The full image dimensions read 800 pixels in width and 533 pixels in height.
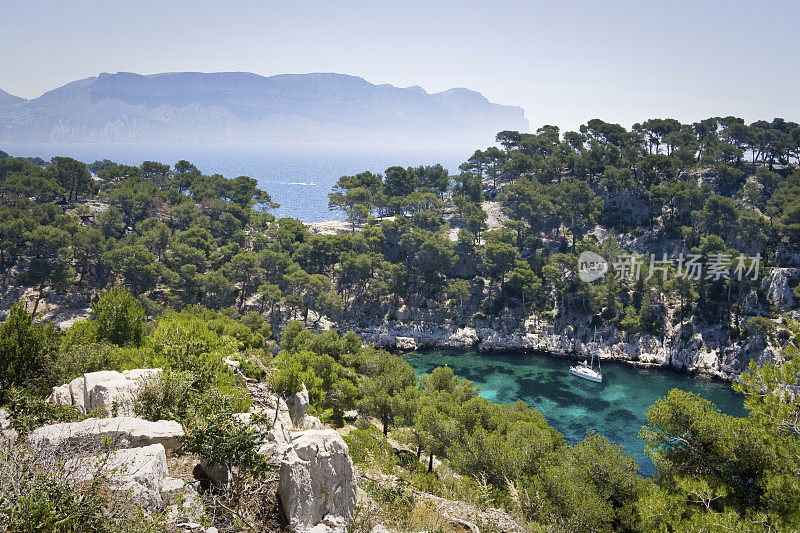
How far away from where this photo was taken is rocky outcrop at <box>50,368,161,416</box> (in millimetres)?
10368

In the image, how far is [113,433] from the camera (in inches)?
325

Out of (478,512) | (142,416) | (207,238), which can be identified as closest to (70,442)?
(142,416)

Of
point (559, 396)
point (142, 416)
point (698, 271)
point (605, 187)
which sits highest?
point (605, 187)

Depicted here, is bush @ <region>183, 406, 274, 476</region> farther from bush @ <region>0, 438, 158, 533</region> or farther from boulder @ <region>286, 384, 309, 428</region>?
boulder @ <region>286, 384, 309, 428</region>

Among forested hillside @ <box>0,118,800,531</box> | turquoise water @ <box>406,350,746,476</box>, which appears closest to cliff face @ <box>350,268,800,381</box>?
forested hillside @ <box>0,118,800,531</box>

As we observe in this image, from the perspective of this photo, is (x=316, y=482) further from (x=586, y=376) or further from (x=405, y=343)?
(x=405, y=343)

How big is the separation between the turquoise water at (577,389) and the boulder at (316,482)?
89.3 feet

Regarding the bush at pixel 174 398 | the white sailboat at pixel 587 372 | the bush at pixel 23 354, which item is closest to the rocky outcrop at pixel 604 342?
the white sailboat at pixel 587 372

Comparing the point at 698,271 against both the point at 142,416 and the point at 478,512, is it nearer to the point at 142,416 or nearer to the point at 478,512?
the point at 478,512

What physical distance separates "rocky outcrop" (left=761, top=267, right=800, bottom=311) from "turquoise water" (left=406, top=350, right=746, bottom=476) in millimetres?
10808

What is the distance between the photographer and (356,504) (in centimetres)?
925

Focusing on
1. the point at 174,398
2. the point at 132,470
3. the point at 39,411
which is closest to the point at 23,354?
the point at 39,411

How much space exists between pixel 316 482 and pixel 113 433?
4.06 meters

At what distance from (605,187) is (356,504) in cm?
6328
